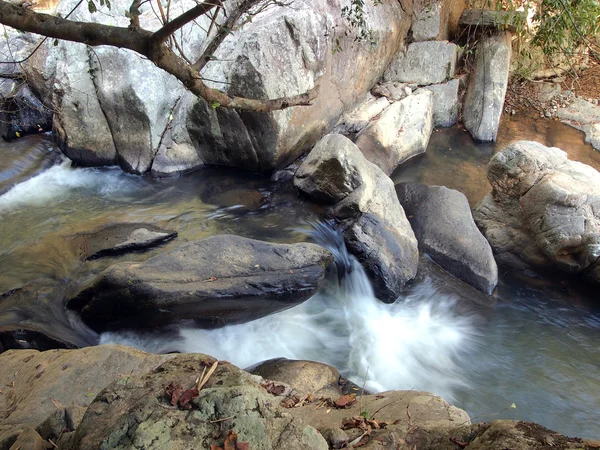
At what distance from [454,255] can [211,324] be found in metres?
3.26

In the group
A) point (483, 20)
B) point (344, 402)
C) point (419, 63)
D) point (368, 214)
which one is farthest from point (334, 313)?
point (483, 20)

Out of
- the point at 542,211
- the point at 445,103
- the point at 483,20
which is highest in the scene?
the point at 483,20

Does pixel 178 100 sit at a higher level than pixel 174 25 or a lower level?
lower

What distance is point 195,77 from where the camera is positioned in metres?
3.23

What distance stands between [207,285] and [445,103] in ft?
24.7

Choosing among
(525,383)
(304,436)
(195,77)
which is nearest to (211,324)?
(195,77)

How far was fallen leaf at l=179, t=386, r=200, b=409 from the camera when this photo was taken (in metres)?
1.90

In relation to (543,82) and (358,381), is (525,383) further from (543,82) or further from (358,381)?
(543,82)

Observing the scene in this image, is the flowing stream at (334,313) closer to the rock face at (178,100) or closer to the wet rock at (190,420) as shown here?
the rock face at (178,100)

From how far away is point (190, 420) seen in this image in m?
1.85

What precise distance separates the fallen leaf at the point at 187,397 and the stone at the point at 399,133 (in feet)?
20.5

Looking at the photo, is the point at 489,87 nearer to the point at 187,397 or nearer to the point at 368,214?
the point at 368,214

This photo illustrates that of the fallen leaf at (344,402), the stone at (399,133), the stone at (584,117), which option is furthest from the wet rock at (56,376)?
the stone at (584,117)

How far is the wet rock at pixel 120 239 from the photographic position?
5.09 meters
